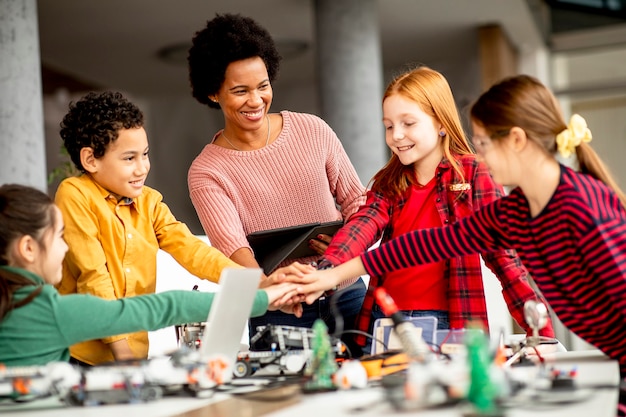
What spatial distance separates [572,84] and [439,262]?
9240mm

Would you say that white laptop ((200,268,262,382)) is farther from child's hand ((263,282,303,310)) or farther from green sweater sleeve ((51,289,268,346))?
child's hand ((263,282,303,310))

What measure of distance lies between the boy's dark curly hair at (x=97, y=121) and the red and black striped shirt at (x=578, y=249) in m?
0.96

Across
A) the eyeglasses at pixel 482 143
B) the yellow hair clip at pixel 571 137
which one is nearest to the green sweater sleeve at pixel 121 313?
the eyeglasses at pixel 482 143

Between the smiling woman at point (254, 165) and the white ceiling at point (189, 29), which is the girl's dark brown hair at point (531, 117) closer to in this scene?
the smiling woman at point (254, 165)

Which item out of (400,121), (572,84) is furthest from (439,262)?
(572,84)

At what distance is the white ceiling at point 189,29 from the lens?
8086 millimetres

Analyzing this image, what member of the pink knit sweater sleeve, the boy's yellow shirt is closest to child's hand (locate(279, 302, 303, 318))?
the boy's yellow shirt

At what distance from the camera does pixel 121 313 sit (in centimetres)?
169

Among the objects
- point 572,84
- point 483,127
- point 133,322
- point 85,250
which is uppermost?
point 572,84

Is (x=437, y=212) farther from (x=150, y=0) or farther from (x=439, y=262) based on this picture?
(x=150, y=0)

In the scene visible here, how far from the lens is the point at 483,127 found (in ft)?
5.87

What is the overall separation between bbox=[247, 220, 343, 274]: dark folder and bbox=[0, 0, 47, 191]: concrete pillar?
3.02 m

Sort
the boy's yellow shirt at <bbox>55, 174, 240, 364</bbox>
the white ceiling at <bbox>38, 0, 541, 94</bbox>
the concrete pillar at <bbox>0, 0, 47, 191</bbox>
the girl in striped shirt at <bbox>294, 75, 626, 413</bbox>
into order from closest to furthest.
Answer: the girl in striped shirt at <bbox>294, 75, 626, 413</bbox>
the boy's yellow shirt at <bbox>55, 174, 240, 364</bbox>
the concrete pillar at <bbox>0, 0, 47, 191</bbox>
the white ceiling at <bbox>38, 0, 541, 94</bbox>

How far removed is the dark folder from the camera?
224cm
